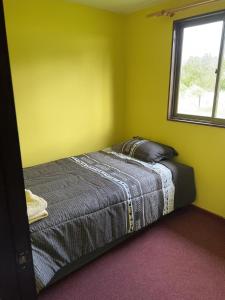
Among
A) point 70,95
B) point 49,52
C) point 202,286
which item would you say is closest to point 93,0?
point 49,52

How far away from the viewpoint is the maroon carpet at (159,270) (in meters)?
1.64

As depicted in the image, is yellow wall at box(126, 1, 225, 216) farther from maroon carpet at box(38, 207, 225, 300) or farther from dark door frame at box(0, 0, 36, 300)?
dark door frame at box(0, 0, 36, 300)

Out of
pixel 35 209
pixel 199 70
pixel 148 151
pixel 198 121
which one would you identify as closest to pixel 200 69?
pixel 199 70

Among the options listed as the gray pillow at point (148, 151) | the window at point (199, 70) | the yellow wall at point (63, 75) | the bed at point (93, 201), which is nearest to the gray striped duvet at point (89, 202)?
the bed at point (93, 201)

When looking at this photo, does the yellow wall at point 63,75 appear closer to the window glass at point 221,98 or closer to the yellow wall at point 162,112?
the yellow wall at point 162,112

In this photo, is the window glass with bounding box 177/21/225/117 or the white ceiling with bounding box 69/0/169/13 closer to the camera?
the window glass with bounding box 177/21/225/117

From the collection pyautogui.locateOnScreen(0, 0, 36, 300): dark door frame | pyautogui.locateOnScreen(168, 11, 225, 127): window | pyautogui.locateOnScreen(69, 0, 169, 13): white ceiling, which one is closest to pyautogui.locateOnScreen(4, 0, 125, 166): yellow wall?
pyautogui.locateOnScreen(69, 0, 169, 13): white ceiling

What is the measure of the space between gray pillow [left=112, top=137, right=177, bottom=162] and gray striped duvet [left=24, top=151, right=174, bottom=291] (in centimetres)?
11

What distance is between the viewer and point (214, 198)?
8.32 ft

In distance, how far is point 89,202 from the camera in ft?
6.02

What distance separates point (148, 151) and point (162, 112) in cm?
57

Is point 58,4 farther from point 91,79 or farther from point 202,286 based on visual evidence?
point 202,286

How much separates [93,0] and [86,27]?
31cm

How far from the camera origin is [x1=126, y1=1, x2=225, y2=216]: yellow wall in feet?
8.07
